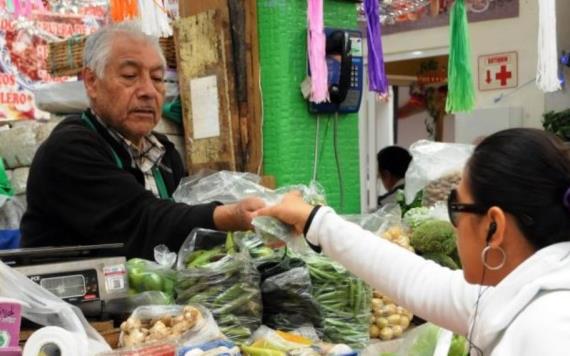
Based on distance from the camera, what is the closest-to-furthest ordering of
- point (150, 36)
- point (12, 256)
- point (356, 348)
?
point (12, 256), point (356, 348), point (150, 36)

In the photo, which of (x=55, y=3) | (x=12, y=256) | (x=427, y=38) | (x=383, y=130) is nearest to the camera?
(x=12, y=256)

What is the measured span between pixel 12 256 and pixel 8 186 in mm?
2560

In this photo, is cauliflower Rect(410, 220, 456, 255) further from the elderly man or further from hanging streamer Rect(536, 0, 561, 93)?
hanging streamer Rect(536, 0, 561, 93)

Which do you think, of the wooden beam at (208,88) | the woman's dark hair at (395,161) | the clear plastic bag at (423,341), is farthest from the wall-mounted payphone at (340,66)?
the woman's dark hair at (395,161)

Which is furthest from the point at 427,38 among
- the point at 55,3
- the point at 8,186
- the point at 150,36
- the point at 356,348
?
the point at 356,348

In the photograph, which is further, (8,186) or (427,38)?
(427,38)

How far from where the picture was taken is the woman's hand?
5.15 ft

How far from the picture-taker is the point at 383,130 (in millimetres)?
8891

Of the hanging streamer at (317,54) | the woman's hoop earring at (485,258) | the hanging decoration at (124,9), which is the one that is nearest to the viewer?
the woman's hoop earring at (485,258)

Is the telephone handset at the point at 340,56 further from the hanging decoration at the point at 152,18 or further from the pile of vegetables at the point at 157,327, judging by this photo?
the pile of vegetables at the point at 157,327

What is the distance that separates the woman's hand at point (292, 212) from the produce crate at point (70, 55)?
138 cm

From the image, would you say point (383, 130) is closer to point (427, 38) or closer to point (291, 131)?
point (427, 38)

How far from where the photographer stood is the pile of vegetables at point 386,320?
1817 mm

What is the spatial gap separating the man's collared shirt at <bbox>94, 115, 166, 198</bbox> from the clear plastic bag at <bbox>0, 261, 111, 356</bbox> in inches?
33.7
